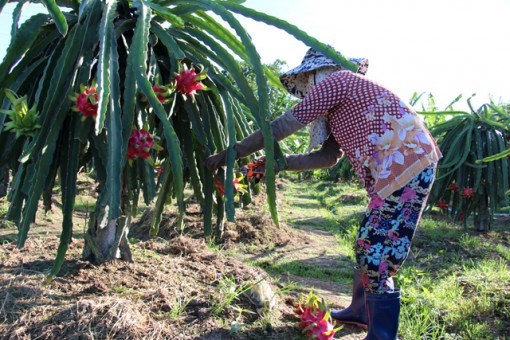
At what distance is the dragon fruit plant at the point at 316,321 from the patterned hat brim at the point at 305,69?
1.27 meters

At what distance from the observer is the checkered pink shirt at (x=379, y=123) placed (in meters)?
2.44

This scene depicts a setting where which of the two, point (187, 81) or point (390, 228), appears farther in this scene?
point (390, 228)

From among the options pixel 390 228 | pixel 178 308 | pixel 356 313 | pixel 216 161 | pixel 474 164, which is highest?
pixel 474 164

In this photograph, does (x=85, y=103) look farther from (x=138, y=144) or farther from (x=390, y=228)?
(x=390, y=228)

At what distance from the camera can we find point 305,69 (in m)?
2.69

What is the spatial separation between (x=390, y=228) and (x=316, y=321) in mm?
652

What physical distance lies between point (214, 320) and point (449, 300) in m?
1.88

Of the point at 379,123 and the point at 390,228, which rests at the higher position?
the point at 379,123

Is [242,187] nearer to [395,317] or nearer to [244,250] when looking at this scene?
[395,317]

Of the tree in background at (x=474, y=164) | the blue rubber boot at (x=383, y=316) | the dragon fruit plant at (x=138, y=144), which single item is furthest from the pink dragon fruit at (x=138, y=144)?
the tree in background at (x=474, y=164)

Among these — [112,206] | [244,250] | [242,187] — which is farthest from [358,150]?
[244,250]

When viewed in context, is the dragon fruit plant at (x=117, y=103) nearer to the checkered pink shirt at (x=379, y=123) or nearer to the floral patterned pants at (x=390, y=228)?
the checkered pink shirt at (x=379, y=123)

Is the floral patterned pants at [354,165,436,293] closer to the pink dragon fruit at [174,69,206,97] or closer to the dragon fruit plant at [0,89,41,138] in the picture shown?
the pink dragon fruit at [174,69,206,97]

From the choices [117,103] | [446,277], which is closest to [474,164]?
[446,277]
